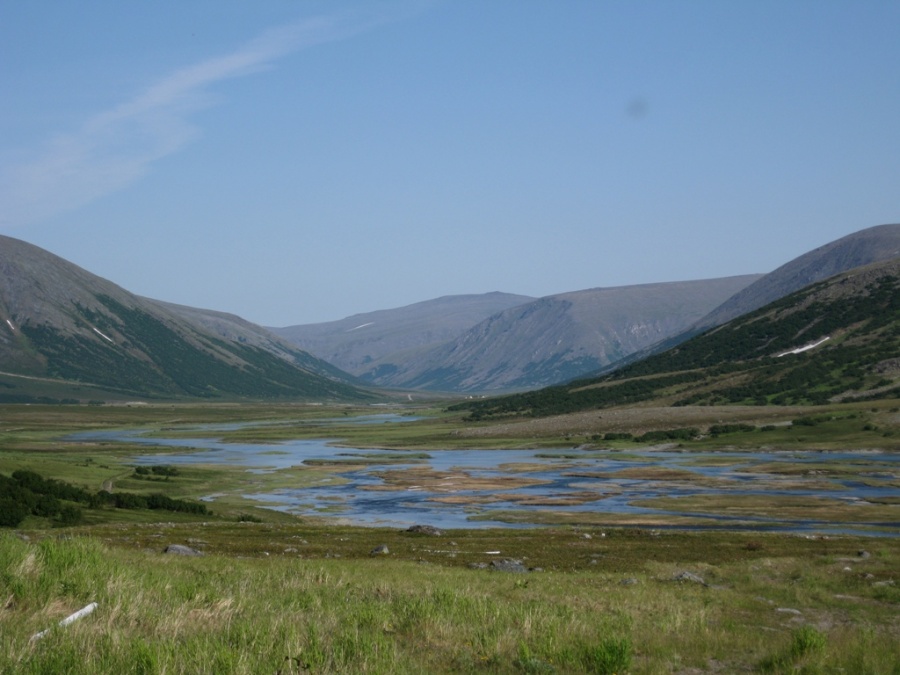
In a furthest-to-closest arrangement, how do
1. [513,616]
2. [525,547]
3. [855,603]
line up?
[525,547], [855,603], [513,616]

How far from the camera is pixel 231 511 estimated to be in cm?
6950

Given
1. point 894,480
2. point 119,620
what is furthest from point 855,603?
point 894,480

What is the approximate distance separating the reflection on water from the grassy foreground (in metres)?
34.9

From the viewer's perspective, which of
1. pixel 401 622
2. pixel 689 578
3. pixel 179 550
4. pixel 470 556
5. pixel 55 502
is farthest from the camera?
pixel 55 502

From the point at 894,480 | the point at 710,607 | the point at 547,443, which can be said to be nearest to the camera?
the point at 710,607

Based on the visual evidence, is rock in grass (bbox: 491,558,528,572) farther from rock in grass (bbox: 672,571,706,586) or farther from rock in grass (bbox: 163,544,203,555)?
rock in grass (bbox: 163,544,203,555)

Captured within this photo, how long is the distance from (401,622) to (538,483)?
257 ft

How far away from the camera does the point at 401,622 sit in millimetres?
15297

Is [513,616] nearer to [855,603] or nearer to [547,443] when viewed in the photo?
[855,603]

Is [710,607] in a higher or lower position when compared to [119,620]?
lower

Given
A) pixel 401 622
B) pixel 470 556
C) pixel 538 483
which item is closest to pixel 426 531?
pixel 470 556

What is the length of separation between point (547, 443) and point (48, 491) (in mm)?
101115

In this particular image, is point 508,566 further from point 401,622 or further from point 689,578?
point 401,622

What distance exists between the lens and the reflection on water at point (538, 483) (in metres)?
70.4
